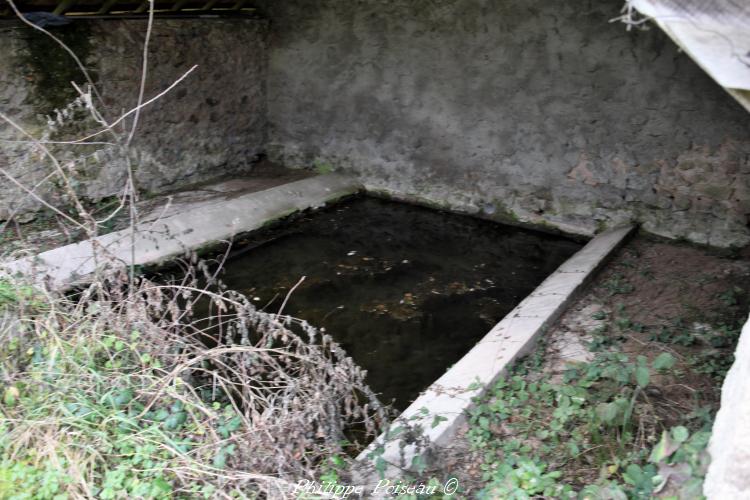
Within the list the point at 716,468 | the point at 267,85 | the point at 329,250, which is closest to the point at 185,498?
the point at 716,468

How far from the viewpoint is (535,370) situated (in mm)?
3078

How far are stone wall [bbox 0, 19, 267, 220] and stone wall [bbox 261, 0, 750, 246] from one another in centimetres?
49

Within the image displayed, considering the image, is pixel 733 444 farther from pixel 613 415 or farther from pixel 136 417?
pixel 136 417

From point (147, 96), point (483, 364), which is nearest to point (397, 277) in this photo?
point (483, 364)

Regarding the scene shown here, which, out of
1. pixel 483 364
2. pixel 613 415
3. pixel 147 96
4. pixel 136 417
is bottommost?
pixel 483 364

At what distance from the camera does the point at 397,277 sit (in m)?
4.70

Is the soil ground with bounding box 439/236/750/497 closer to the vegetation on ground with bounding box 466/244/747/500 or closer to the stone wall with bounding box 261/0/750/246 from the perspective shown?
the vegetation on ground with bounding box 466/244/747/500

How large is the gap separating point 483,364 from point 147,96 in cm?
436

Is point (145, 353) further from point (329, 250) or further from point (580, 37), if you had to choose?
point (580, 37)

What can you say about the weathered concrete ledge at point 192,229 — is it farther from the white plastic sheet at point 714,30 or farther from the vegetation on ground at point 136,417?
the white plastic sheet at point 714,30

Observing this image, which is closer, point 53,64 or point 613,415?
point 613,415

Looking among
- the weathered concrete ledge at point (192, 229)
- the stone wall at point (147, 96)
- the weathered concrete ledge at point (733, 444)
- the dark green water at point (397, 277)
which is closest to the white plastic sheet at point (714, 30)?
the weathered concrete ledge at point (733, 444)

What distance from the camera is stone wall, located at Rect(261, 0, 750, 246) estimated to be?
16.3 ft

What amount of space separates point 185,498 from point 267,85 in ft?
19.0
